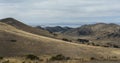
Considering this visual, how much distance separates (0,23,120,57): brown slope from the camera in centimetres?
6575

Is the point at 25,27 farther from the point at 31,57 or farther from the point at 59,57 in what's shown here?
the point at 31,57

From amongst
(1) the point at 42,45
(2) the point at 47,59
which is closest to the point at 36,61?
(2) the point at 47,59

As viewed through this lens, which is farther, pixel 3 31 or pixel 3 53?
pixel 3 31

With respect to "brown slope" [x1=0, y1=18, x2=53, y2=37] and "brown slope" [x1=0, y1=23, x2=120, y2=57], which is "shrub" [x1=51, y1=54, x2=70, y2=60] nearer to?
"brown slope" [x1=0, y1=23, x2=120, y2=57]

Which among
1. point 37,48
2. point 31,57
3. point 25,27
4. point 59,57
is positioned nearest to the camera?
point 31,57

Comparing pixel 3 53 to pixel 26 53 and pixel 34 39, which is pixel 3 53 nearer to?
pixel 26 53

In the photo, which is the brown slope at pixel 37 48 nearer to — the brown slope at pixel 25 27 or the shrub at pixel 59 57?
the shrub at pixel 59 57

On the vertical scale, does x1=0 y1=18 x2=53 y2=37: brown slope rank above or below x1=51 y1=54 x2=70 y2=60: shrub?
above

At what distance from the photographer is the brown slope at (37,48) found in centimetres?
6575

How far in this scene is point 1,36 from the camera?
71.5 meters

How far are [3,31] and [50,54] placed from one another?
1474cm

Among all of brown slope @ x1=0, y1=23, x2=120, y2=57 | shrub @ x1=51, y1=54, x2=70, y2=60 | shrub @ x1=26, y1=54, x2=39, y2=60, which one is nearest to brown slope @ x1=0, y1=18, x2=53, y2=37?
brown slope @ x1=0, y1=23, x2=120, y2=57

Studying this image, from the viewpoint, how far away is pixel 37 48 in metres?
68.2

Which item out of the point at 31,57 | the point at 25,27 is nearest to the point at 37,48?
the point at 31,57
